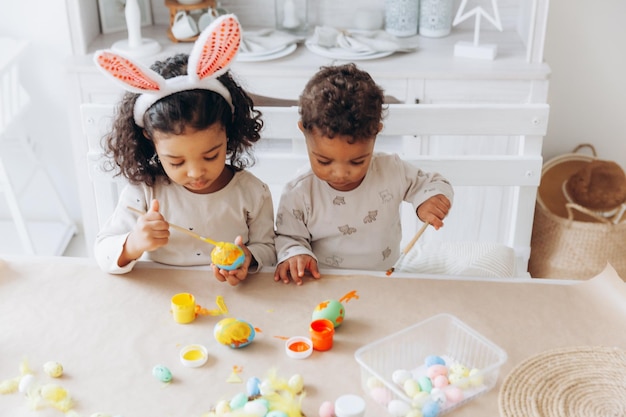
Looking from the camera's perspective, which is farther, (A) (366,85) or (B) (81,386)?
(A) (366,85)

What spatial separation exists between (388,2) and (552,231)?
0.92m

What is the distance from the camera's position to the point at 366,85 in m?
1.32

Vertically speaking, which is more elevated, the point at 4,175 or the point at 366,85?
the point at 366,85

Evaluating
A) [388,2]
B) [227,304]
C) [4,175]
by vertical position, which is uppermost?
[388,2]

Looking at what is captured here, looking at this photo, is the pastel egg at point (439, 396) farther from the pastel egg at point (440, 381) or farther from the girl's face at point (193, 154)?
the girl's face at point (193, 154)

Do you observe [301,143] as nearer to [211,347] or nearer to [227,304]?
[227,304]

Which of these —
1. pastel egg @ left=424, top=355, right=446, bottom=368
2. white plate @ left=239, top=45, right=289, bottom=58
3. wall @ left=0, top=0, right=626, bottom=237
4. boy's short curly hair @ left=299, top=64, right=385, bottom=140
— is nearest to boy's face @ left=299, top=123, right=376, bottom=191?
boy's short curly hair @ left=299, top=64, right=385, bottom=140

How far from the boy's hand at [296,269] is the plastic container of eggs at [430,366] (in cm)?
24

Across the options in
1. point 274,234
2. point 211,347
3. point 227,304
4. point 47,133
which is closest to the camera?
point 211,347

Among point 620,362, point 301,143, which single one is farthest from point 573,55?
point 620,362

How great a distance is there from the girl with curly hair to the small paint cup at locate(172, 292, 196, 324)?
0.09 m

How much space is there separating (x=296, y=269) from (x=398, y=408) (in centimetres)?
39

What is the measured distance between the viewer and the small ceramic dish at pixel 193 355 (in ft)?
3.60

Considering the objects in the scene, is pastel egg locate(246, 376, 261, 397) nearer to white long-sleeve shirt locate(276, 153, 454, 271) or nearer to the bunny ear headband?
white long-sleeve shirt locate(276, 153, 454, 271)
